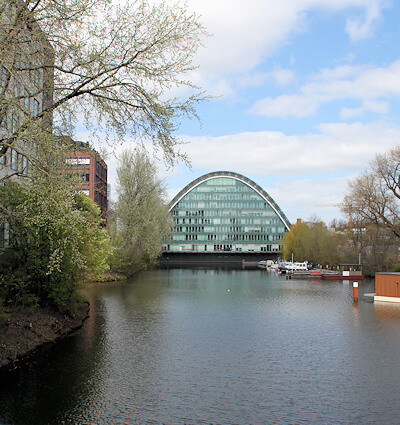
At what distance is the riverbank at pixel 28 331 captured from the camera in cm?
1679

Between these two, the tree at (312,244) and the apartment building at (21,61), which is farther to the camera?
the tree at (312,244)

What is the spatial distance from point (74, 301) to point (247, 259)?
122121 millimetres

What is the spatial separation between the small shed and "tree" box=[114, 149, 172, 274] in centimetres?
3133

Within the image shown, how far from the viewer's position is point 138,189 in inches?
2424

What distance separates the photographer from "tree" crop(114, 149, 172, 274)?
5962cm

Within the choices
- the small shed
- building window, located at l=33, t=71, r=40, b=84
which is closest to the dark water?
the small shed

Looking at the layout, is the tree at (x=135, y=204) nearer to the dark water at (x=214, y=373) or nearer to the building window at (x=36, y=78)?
the dark water at (x=214, y=373)

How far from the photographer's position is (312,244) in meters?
90.1

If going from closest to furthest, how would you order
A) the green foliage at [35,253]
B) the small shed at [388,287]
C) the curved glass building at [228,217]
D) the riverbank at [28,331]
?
the green foliage at [35,253], the riverbank at [28,331], the small shed at [388,287], the curved glass building at [228,217]

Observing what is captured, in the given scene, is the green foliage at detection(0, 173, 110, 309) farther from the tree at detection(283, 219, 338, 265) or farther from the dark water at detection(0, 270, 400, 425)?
the tree at detection(283, 219, 338, 265)

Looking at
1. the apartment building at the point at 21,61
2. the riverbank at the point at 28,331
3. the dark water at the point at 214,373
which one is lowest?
the dark water at the point at 214,373

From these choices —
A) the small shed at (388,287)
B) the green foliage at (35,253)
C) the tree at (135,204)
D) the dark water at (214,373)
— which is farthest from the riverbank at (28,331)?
the tree at (135,204)

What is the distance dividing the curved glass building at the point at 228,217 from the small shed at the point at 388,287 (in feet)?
348

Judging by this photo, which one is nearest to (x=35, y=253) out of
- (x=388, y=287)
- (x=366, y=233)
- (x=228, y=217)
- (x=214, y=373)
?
(x=214, y=373)
